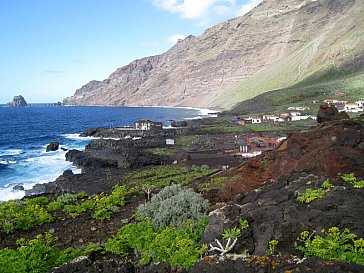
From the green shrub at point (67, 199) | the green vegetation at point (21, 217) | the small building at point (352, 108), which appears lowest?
the green shrub at point (67, 199)

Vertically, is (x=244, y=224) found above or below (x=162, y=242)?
above

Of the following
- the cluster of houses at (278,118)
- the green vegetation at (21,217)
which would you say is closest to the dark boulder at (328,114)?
the green vegetation at (21,217)

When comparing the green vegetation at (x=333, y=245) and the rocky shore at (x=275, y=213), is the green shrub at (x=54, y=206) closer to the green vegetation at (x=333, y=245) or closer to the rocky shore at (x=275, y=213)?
the rocky shore at (x=275, y=213)

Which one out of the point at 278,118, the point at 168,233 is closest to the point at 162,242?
the point at 168,233

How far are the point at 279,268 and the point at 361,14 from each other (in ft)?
578

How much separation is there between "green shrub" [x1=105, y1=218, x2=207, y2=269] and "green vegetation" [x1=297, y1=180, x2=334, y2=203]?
3.20 meters

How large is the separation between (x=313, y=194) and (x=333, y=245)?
10.6 feet

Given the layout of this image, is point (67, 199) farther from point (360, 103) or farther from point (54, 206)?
point (360, 103)

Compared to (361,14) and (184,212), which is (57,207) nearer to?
(184,212)

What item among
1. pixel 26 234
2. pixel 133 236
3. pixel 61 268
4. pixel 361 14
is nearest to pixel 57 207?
pixel 26 234

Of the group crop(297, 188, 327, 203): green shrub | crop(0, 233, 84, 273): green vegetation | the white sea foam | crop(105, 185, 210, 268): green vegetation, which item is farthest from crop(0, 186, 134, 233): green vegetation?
the white sea foam

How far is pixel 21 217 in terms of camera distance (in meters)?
14.8

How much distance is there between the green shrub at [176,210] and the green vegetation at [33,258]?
9.91ft

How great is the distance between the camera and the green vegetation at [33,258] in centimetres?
967
